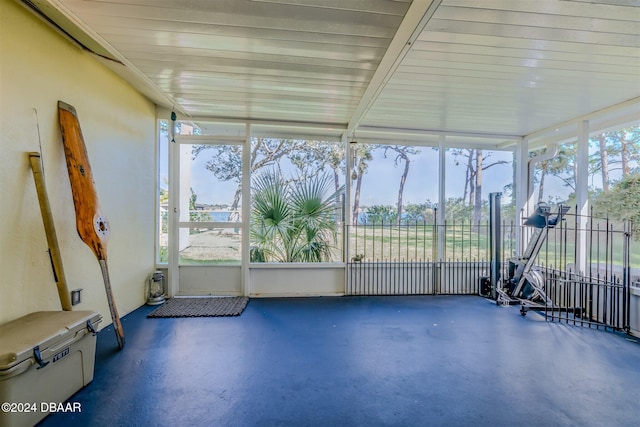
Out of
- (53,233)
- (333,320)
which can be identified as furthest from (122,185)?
(333,320)

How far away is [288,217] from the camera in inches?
159

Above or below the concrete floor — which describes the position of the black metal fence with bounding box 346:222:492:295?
above

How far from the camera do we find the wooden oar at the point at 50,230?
2016 mm

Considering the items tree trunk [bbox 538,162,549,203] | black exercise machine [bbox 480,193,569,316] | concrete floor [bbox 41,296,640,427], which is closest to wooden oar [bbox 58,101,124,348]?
concrete floor [bbox 41,296,640,427]

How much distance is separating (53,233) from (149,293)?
70.4 inches

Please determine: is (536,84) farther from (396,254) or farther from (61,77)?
(61,77)

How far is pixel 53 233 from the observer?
2.08 m

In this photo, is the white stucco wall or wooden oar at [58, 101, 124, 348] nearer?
the white stucco wall

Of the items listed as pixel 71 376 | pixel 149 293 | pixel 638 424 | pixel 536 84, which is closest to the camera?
pixel 638 424

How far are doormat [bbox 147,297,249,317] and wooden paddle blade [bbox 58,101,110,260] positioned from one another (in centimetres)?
118

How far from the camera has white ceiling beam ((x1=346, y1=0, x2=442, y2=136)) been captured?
1625mm

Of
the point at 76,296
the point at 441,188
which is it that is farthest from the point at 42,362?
the point at 441,188

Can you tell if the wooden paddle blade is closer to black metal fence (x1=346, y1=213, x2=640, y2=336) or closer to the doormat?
the doormat

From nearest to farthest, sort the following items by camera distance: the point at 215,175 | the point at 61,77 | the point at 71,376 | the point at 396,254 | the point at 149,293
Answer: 1. the point at 71,376
2. the point at 61,77
3. the point at 149,293
4. the point at 215,175
5. the point at 396,254
